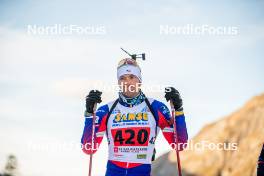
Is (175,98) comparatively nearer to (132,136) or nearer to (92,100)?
(132,136)

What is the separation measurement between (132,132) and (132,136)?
8cm

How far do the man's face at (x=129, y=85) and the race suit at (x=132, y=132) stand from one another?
0.54 feet

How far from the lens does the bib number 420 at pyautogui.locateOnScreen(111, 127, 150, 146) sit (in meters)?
6.83

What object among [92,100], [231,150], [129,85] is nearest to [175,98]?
[129,85]

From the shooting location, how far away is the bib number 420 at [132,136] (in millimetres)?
6832

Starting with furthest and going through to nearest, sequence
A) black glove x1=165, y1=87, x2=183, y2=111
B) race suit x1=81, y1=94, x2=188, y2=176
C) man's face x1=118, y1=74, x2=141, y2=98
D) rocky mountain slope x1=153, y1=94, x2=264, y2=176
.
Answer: rocky mountain slope x1=153, y1=94, x2=264, y2=176, man's face x1=118, y1=74, x2=141, y2=98, black glove x1=165, y1=87, x2=183, y2=111, race suit x1=81, y1=94, x2=188, y2=176

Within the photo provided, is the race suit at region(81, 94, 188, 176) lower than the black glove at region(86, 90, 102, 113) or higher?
lower

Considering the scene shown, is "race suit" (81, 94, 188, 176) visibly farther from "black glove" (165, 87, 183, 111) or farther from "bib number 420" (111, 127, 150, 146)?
"black glove" (165, 87, 183, 111)

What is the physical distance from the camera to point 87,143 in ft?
23.2

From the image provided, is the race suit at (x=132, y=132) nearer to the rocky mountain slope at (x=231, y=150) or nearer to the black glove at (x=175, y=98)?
the black glove at (x=175, y=98)

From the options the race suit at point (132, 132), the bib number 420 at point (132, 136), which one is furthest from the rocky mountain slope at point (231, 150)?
the bib number 420 at point (132, 136)

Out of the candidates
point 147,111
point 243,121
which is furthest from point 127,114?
point 243,121

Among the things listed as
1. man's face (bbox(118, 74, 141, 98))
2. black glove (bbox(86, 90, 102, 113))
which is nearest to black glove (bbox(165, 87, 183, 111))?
man's face (bbox(118, 74, 141, 98))

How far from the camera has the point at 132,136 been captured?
271 inches
